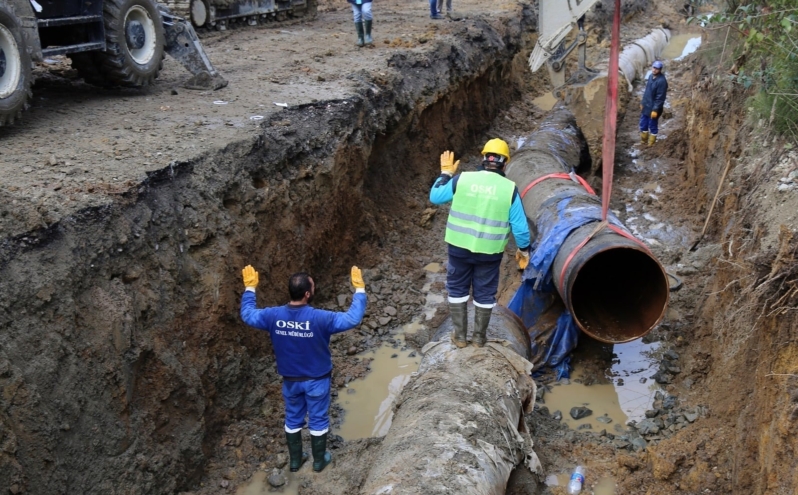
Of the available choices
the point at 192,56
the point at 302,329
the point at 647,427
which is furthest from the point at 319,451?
the point at 192,56

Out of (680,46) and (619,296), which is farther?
(680,46)

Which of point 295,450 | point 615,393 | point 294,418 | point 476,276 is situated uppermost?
point 476,276

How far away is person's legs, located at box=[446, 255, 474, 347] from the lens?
16.4ft

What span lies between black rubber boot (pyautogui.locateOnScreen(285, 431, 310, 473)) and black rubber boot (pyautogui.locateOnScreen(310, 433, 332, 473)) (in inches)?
4.0

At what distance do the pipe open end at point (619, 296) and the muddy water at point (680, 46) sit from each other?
571 inches

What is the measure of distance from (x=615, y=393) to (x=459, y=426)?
8.69 feet

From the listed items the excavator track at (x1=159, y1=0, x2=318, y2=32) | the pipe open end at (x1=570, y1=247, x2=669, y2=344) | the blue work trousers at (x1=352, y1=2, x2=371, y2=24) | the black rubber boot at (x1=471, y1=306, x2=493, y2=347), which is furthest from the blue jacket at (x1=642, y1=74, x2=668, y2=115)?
the black rubber boot at (x1=471, y1=306, x2=493, y2=347)

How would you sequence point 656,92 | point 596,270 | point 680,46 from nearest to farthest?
1. point 596,270
2. point 656,92
3. point 680,46

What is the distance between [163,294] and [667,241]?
6281 mm

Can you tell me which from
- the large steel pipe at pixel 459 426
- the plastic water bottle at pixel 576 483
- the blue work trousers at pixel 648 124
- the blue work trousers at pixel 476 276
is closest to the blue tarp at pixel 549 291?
the large steel pipe at pixel 459 426

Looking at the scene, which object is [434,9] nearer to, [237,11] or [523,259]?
[237,11]

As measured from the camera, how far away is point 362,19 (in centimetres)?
1055

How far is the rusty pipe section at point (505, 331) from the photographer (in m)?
5.38

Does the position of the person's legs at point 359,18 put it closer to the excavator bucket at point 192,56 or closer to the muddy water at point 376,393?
the excavator bucket at point 192,56
